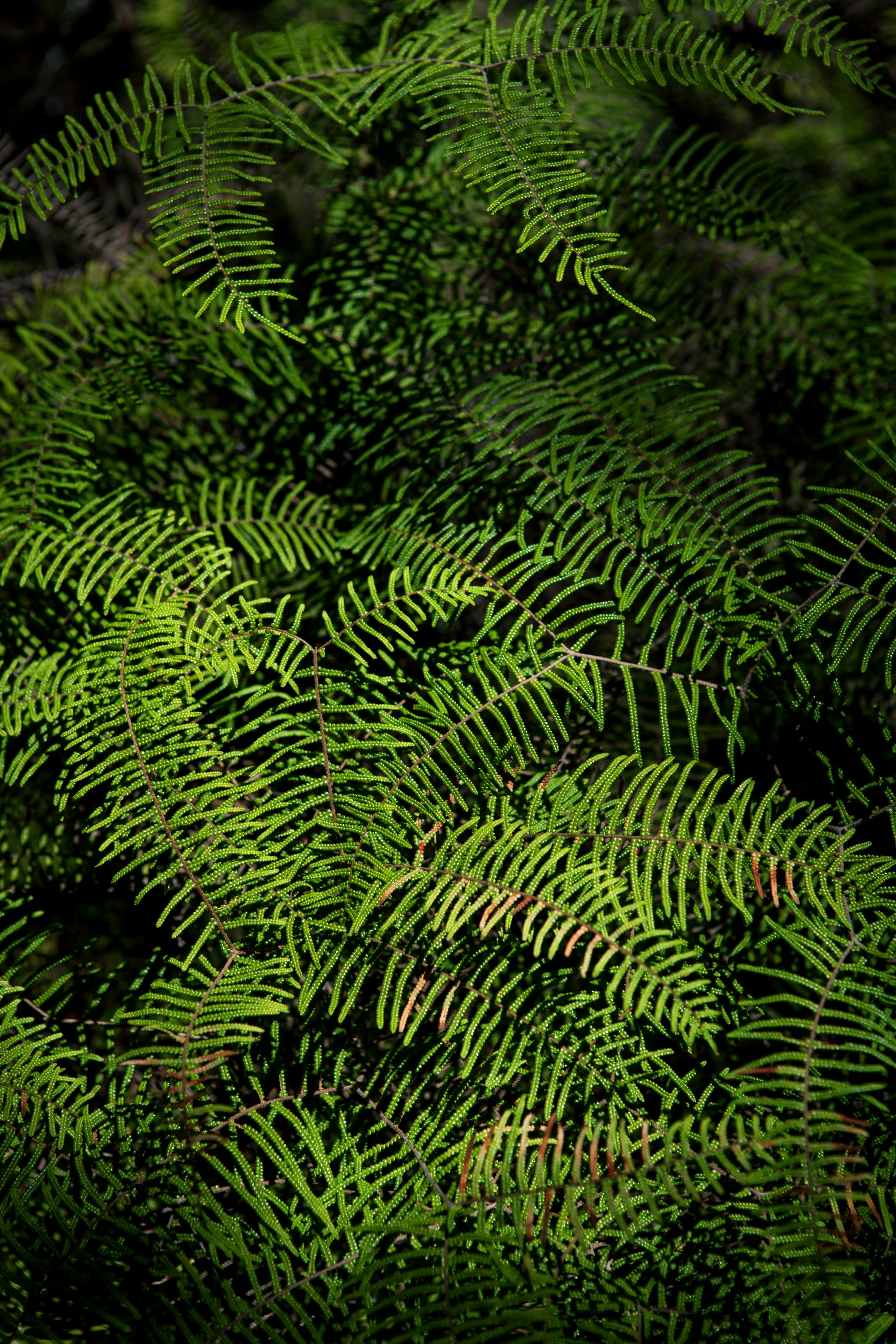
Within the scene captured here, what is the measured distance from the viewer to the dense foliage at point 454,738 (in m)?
0.53

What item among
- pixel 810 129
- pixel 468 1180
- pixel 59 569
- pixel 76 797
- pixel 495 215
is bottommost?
pixel 468 1180

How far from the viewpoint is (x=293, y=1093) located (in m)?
0.63

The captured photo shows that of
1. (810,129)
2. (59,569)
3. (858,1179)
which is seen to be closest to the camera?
(858,1179)

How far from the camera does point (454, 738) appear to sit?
0.63m

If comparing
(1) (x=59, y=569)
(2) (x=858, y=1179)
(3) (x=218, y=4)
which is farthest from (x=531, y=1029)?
(3) (x=218, y=4)

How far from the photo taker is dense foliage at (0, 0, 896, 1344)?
533 mm

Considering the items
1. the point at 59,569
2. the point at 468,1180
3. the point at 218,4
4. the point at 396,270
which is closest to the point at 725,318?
the point at 396,270

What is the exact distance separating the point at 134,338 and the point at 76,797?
21.6 inches

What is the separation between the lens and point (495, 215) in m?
1.01

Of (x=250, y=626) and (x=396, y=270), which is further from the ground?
(x=396, y=270)

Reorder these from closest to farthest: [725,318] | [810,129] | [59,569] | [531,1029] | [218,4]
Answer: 1. [531,1029]
2. [59,569]
3. [725,318]
4. [810,129]
5. [218,4]

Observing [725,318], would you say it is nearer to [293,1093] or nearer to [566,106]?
[566,106]

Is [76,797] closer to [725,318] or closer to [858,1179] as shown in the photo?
[858,1179]

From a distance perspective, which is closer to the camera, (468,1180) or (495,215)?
(468,1180)
